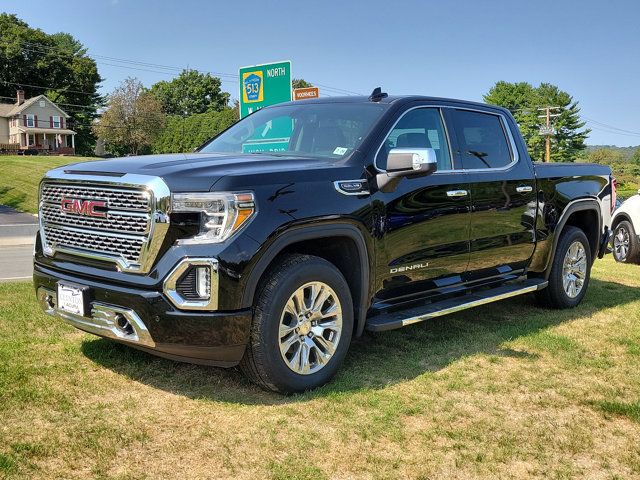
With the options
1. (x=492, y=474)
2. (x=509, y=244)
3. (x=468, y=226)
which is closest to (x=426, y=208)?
(x=468, y=226)

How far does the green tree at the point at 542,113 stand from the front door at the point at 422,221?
94070mm

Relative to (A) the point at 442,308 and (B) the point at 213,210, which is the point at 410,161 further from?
(B) the point at 213,210

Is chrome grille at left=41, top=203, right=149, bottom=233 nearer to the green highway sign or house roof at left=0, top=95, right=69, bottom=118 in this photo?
the green highway sign

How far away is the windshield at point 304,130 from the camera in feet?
15.3

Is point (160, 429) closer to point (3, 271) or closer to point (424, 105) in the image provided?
point (424, 105)

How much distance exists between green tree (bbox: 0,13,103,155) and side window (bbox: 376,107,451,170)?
78.5 meters

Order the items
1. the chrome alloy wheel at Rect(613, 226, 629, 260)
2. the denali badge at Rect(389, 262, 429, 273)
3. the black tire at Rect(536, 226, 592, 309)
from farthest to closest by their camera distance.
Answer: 1. the chrome alloy wheel at Rect(613, 226, 629, 260)
2. the black tire at Rect(536, 226, 592, 309)
3. the denali badge at Rect(389, 262, 429, 273)

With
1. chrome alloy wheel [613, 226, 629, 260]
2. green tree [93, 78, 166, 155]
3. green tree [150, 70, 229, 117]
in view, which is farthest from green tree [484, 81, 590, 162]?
chrome alloy wheel [613, 226, 629, 260]

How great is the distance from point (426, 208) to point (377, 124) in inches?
28.2

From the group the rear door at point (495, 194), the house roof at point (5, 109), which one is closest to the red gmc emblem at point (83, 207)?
the rear door at point (495, 194)

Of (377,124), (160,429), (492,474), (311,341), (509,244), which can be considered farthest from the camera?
(509,244)

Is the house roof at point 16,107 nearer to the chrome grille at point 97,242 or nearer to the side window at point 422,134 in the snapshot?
the chrome grille at point 97,242

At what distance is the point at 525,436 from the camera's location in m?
3.51

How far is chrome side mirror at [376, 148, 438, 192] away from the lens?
166 inches
